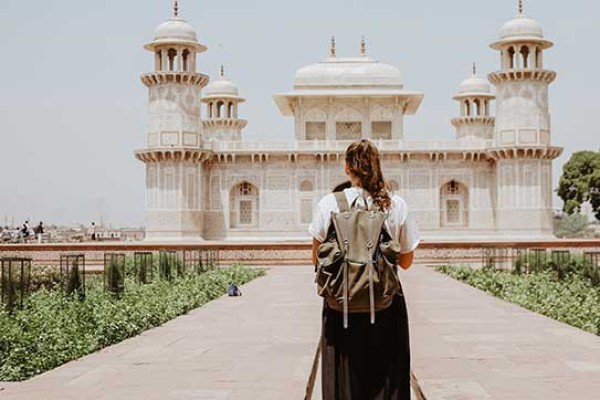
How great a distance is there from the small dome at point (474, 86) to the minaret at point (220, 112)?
964 cm

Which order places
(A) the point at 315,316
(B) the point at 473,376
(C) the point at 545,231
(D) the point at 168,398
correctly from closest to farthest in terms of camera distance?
(D) the point at 168,398
(B) the point at 473,376
(A) the point at 315,316
(C) the point at 545,231

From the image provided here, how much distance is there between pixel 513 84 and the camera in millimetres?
29328

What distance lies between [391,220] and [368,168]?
0.20 metres

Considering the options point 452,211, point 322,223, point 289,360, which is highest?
point 452,211

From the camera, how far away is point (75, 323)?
274 inches

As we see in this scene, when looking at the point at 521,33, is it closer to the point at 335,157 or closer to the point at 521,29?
the point at 521,29

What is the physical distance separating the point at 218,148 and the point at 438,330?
2356cm

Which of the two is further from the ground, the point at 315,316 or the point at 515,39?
the point at 515,39

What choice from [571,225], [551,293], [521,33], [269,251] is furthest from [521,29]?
[571,225]

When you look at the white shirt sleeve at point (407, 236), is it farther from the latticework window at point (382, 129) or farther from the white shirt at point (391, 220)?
the latticework window at point (382, 129)

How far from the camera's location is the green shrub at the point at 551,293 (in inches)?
325

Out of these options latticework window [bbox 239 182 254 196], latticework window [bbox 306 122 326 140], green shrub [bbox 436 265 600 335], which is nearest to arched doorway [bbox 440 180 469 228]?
latticework window [bbox 306 122 326 140]

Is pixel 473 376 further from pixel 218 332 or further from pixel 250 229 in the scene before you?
pixel 250 229

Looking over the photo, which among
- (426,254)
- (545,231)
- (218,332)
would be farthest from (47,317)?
(545,231)
